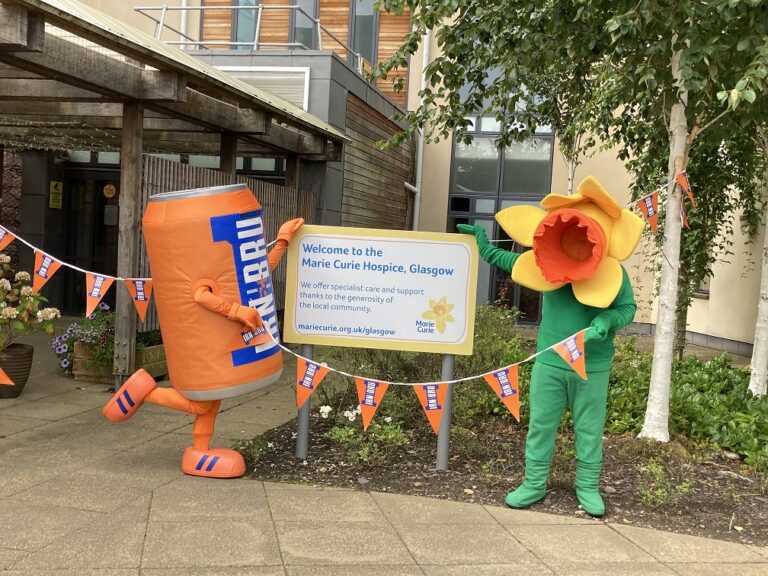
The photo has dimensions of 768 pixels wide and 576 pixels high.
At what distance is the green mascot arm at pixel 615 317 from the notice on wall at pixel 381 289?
1019mm

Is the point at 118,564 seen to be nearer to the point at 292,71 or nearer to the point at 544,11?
the point at 544,11

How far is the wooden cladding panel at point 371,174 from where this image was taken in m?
13.2

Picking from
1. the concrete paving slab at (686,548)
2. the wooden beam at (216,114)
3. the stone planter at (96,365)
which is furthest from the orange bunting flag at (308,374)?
the wooden beam at (216,114)

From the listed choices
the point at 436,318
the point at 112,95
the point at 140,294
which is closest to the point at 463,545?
the point at 436,318

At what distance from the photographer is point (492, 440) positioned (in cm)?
620

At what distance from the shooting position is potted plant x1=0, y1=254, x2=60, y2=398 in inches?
280

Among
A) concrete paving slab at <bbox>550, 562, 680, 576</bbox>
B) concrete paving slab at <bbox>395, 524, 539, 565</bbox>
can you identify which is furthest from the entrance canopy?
concrete paving slab at <bbox>550, 562, 680, 576</bbox>

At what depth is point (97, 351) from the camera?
26.3ft

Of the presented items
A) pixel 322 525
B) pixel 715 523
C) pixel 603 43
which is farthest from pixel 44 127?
pixel 715 523

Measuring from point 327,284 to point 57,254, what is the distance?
9410 mm

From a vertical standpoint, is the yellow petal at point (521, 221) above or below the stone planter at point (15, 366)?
above

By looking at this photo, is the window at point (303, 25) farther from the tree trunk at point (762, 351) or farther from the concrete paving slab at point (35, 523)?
the concrete paving slab at point (35, 523)

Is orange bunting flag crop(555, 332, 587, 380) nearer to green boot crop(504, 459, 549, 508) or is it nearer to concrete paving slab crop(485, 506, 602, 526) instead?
green boot crop(504, 459, 549, 508)

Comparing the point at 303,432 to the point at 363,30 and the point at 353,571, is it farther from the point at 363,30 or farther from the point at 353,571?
the point at 363,30
